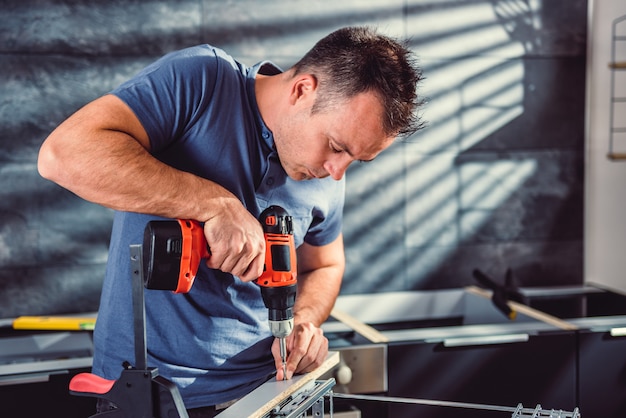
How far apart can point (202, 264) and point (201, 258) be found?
106 mm

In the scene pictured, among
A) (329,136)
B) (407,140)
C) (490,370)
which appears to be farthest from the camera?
(407,140)

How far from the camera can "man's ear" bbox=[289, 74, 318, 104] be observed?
1300 mm

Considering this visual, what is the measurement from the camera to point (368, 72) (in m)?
1.25

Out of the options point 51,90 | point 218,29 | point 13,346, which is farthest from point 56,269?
point 218,29

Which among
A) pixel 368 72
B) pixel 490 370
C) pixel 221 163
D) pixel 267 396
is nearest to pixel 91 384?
pixel 267 396

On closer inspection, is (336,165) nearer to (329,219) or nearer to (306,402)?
(329,219)

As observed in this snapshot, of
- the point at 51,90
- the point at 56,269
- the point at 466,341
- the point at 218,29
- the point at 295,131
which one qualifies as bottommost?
the point at 466,341

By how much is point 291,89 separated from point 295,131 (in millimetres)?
78

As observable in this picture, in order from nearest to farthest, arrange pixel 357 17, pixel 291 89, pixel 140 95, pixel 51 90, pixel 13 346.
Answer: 1. pixel 140 95
2. pixel 291 89
3. pixel 13 346
4. pixel 51 90
5. pixel 357 17

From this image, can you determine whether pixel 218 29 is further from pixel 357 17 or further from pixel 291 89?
pixel 291 89

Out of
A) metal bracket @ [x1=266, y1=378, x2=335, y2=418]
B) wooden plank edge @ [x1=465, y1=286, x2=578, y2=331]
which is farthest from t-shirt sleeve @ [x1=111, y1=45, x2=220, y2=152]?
wooden plank edge @ [x1=465, y1=286, x2=578, y2=331]

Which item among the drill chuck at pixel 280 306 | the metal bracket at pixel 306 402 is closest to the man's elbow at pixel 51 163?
the drill chuck at pixel 280 306

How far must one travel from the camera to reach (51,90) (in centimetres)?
220

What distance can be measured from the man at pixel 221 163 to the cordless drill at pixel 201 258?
0.03 meters
